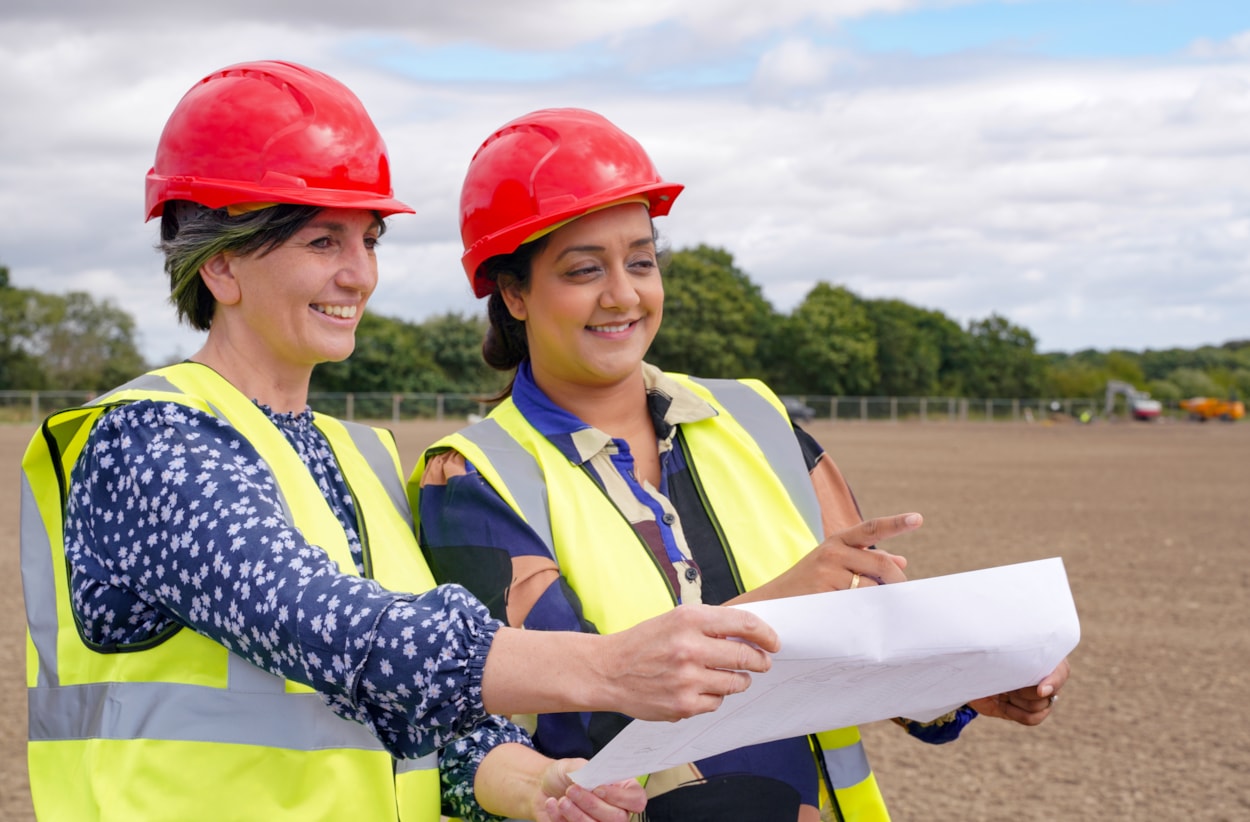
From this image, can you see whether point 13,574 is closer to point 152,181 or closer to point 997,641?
point 152,181

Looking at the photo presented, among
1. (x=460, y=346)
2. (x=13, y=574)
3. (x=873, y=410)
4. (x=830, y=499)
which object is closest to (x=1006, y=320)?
(x=873, y=410)

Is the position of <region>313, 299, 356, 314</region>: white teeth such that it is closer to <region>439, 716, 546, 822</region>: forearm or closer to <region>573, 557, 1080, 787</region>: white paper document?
<region>439, 716, 546, 822</region>: forearm

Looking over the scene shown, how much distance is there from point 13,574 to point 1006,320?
7244cm

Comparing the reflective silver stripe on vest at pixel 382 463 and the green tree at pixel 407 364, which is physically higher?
the green tree at pixel 407 364

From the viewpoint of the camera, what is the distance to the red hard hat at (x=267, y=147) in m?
2.11

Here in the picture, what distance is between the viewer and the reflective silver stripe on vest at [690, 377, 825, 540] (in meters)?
2.68

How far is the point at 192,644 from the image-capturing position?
6.16 ft

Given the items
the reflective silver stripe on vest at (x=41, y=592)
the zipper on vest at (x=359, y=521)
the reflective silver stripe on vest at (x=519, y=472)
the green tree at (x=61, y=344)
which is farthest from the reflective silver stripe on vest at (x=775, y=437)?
the green tree at (x=61, y=344)

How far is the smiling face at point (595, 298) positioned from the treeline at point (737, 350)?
4914cm

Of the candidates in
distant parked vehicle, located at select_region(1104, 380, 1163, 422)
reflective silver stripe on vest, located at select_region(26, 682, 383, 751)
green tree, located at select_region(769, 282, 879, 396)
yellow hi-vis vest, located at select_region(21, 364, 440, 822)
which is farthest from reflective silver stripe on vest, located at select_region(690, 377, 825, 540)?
green tree, located at select_region(769, 282, 879, 396)

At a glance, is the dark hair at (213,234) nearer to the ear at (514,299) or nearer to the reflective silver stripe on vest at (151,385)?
the reflective silver stripe on vest at (151,385)

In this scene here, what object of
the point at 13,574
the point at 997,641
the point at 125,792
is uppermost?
the point at 997,641

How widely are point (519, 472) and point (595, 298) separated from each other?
0.41 meters

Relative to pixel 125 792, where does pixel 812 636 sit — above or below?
above
